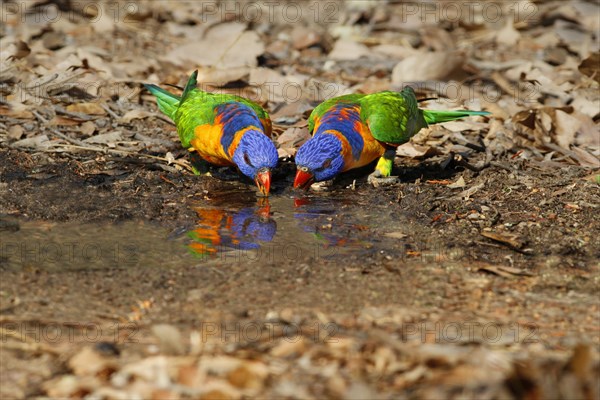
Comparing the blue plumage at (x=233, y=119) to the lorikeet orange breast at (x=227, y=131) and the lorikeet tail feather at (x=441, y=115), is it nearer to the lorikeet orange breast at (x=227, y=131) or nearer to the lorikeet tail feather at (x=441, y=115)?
the lorikeet orange breast at (x=227, y=131)

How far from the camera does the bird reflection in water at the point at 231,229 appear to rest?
541cm

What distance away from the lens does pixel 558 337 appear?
13.1 ft

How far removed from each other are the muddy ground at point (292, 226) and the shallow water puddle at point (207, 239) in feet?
0.08

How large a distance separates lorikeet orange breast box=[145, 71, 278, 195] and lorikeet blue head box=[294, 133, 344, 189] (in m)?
0.26

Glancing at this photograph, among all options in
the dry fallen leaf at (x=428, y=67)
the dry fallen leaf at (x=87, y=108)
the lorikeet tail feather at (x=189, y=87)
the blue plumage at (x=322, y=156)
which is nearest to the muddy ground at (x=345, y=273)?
the blue plumage at (x=322, y=156)

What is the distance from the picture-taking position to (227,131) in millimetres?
6785

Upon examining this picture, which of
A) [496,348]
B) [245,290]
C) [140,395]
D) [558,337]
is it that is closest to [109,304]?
[245,290]

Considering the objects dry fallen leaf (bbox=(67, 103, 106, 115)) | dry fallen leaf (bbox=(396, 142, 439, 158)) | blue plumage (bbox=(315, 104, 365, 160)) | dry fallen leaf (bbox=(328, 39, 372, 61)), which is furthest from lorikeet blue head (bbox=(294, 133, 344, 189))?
dry fallen leaf (bbox=(328, 39, 372, 61))

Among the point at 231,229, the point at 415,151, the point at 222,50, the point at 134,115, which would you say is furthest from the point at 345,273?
the point at 222,50

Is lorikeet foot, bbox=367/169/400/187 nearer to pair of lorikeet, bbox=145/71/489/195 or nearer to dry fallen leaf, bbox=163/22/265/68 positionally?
pair of lorikeet, bbox=145/71/489/195

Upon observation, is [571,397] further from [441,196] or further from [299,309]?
[441,196]

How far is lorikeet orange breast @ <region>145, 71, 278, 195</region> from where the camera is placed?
653 centimetres

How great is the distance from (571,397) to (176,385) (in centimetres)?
152

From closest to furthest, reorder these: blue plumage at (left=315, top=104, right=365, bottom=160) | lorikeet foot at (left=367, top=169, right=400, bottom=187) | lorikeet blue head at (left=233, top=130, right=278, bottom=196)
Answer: lorikeet blue head at (left=233, top=130, right=278, bottom=196) < blue plumage at (left=315, top=104, right=365, bottom=160) < lorikeet foot at (left=367, top=169, right=400, bottom=187)
